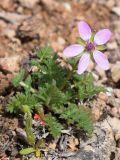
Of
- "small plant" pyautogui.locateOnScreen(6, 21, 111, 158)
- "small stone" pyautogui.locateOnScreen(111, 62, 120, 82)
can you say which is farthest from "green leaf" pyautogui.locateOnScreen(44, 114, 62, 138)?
"small stone" pyautogui.locateOnScreen(111, 62, 120, 82)

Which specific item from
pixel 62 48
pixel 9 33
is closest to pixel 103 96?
pixel 62 48

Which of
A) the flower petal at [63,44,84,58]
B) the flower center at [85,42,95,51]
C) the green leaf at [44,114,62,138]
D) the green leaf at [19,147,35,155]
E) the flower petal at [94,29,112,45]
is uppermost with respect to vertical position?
the flower petal at [94,29,112,45]

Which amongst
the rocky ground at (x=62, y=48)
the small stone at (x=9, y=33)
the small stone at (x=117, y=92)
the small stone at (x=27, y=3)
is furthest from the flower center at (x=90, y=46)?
the small stone at (x=27, y=3)

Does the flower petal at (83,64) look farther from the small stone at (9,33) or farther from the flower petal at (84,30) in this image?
the small stone at (9,33)

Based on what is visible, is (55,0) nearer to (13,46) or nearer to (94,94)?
Answer: (13,46)

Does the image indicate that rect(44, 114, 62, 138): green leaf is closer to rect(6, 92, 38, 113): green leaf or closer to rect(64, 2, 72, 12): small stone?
rect(6, 92, 38, 113): green leaf

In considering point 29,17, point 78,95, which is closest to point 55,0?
point 29,17
